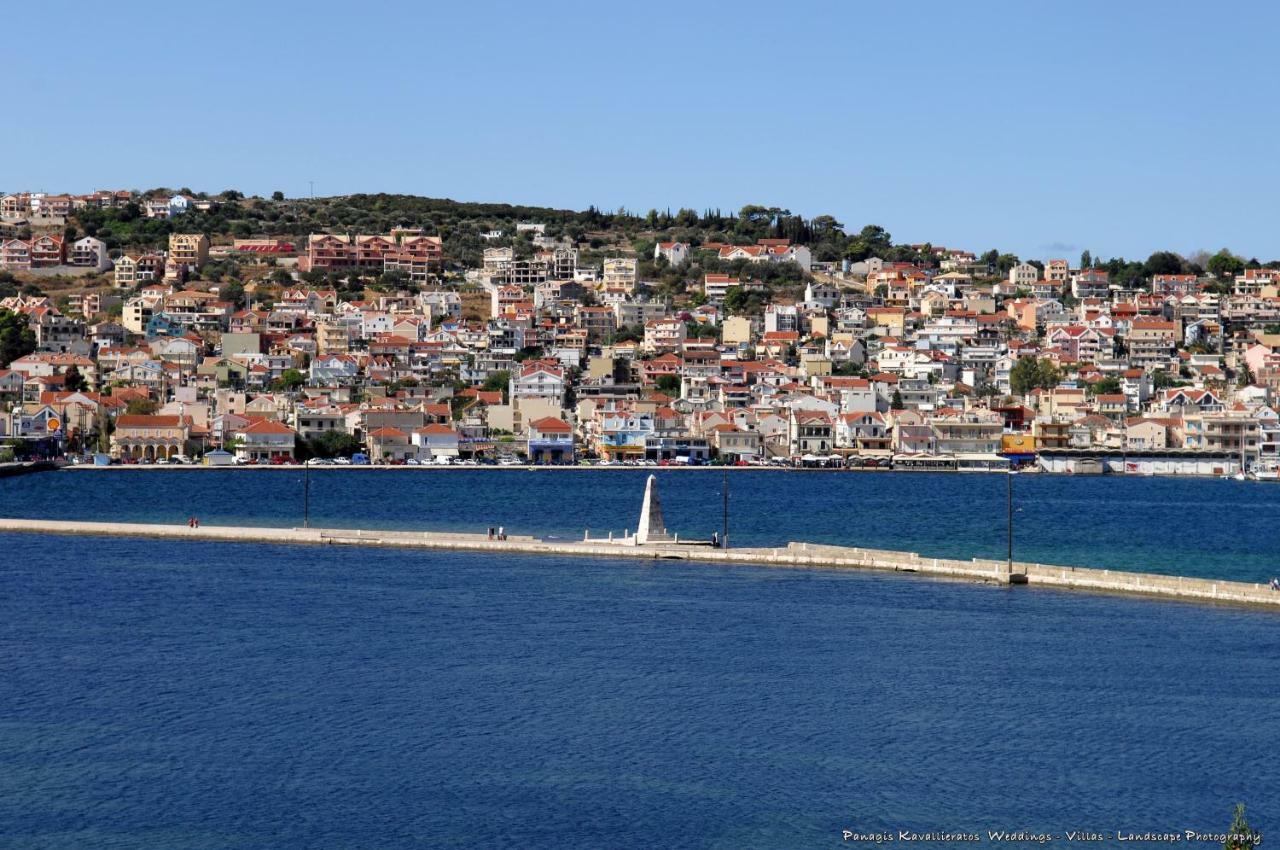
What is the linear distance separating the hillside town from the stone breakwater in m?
32.1

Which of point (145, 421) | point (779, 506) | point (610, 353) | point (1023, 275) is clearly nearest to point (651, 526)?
point (779, 506)

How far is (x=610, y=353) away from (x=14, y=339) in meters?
31.5

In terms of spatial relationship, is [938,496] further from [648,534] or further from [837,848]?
[837,848]

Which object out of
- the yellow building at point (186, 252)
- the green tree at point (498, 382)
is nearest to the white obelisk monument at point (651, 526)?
the green tree at point (498, 382)

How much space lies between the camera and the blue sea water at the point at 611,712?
59.5ft

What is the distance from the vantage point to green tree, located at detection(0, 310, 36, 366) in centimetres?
9331

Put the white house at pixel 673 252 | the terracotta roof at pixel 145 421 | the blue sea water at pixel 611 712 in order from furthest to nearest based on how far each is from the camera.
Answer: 1. the white house at pixel 673 252
2. the terracotta roof at pixel 145 421
3. the blue sea water at pixel 611 712

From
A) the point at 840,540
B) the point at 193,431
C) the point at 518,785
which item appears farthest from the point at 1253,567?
the point at 193,431

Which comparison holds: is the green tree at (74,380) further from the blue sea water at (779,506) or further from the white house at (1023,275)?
the white house at (1023,275)

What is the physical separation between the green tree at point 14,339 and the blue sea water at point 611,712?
62357mm

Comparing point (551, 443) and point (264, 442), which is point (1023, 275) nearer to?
point (551, 443)

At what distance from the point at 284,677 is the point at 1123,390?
76151 mm

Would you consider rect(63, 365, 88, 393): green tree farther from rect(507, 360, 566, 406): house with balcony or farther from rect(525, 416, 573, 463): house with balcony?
rect(525, 416, 573, 463): house with balcony

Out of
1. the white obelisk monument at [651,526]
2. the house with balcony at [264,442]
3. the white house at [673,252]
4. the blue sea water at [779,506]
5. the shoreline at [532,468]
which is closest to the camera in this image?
the white obelisk monument at [651,526]
